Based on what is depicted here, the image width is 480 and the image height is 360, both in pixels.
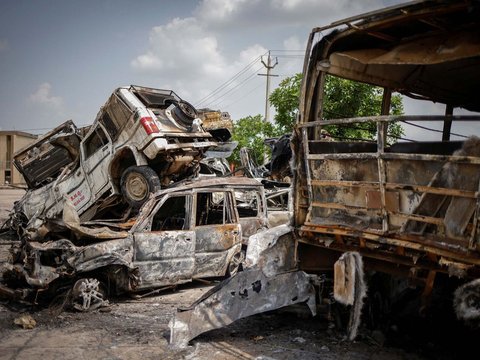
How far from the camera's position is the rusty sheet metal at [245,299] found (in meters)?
4.91

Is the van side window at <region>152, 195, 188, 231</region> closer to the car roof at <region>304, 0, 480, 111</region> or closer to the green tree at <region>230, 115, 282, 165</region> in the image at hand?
the car roof at <region>304, 0, 480, 111</region>

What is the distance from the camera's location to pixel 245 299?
4980 mm

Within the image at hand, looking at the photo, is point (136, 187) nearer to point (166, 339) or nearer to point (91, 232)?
point (91, 232)

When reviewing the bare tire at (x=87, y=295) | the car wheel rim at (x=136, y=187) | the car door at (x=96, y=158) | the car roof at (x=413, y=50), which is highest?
the car roof at (x=413, y=50)

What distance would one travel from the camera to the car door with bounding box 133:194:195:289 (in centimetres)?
629

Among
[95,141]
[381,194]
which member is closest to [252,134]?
[95,141]

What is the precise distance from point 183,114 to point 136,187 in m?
1.78

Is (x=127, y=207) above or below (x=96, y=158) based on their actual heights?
below

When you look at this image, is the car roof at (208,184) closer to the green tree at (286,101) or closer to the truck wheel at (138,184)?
the truck wheel at (138,184)

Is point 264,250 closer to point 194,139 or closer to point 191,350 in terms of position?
point 191,350

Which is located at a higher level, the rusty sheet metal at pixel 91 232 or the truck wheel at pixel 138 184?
the truck wheel at pixel 138 184

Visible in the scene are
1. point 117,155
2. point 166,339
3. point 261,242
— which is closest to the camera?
point 166,339

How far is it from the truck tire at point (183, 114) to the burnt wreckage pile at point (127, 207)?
21mm

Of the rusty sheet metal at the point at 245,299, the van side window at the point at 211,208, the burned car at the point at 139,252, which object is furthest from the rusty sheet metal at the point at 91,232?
the rusty sheet metal at the point at 245,299
